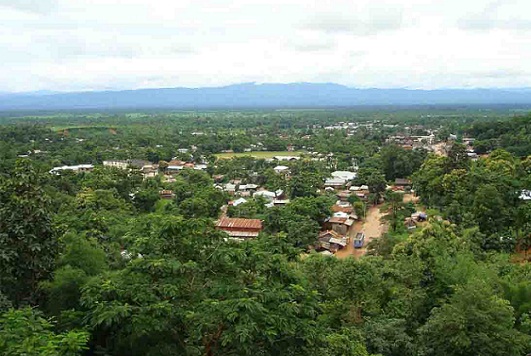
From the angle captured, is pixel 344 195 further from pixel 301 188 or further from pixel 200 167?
pixel 200 167

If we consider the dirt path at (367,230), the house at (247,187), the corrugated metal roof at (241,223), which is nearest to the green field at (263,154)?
the house at (247,187)

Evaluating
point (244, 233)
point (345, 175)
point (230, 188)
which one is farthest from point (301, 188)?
point (345, 175)

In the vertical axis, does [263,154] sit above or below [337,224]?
below

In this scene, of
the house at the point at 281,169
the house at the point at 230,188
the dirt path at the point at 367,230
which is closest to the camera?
the dirt path at the point at 367,230

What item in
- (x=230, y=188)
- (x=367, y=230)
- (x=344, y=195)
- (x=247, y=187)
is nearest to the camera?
(x=367, y=230)

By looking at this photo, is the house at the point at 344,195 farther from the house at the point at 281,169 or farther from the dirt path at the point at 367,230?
the house at the point at 281,169

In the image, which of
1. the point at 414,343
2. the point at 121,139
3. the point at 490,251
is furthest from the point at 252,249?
the point at 121,139

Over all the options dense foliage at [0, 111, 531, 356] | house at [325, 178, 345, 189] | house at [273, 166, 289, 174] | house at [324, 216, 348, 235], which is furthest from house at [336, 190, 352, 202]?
dense foliage at [0, 111, 531, 356]
